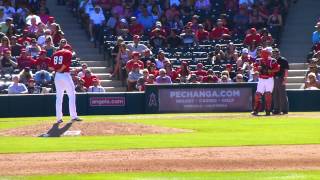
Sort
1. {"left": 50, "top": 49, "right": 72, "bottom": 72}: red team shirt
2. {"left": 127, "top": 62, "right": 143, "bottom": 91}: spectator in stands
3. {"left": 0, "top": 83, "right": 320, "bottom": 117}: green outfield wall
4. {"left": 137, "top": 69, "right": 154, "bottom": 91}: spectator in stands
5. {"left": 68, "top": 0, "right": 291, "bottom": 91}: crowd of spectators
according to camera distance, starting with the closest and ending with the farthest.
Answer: {"left": 50, "top": 49, "right": 72, "bottom": 72}: red team shirt, {"left": 0, "top": 83, "right": 320, "bottom": 117}: green outfield wall, {"left": 137, "top": 69, "right": 154, "bottom": 91}: spectator in stands, {"left": 127, "top": 62, "right": 143, "bottom": 91}: spectator in stands, {"left": 68, "top": 0, "right": 291, "bottom": 91}: crowd of spectators

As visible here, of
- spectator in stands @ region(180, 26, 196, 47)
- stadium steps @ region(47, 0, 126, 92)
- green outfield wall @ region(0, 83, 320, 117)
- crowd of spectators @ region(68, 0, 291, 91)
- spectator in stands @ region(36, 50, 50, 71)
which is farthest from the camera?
spectator in stands @ region(180, 26, 196, 47)

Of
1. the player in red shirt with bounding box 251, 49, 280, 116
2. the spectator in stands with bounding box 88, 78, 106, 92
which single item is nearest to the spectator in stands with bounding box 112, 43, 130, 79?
the spectator in stands with bounding box 88, 78, 106, 92

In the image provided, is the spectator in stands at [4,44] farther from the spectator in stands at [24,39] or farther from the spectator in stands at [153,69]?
the spectator in stands at [153,69]

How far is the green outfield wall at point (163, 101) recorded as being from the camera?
27.6 meters

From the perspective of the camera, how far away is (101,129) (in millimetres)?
19906

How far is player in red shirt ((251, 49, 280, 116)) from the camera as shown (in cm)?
2536

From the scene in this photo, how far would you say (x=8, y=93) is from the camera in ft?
91.5

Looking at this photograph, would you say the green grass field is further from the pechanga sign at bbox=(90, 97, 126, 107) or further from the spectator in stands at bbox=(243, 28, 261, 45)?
the spectator in stands at bbox=(243, 28, 261, 45)

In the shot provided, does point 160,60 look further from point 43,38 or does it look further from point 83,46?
point 43,38

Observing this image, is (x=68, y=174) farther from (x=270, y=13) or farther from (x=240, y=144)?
(x=270, y=13)

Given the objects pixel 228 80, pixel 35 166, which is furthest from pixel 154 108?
pixel 35 166

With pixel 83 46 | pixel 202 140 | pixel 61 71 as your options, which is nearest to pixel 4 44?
pixel 83 46

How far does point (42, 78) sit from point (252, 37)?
327 inches

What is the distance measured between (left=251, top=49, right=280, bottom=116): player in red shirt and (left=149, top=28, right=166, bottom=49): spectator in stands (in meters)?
6.90
